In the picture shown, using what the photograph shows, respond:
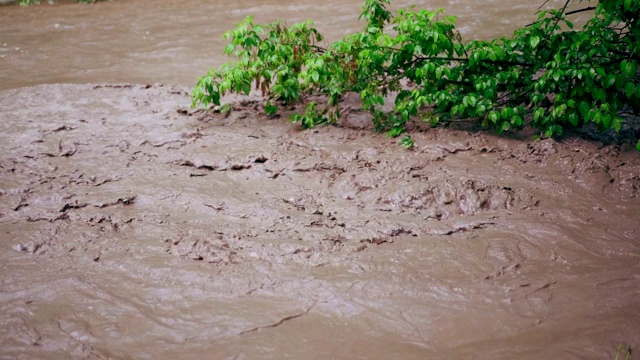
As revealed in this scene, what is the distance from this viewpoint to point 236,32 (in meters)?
5.03

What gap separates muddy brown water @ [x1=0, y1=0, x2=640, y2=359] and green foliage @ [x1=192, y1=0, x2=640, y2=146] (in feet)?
0.97

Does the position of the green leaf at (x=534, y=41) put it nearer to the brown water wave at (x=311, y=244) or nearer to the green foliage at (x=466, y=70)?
the green foliage at (x=466, y=70)

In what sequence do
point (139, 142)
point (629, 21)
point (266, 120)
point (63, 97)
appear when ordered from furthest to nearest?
point (63, 97) → point (266, 120) → point (139, 142) → point (629, 21)

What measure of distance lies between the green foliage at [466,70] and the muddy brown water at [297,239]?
295mm

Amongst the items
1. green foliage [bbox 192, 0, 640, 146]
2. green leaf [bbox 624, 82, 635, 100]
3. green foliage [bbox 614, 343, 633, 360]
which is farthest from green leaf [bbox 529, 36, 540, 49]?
green foliage [bbox 614, 343, 633, 360]

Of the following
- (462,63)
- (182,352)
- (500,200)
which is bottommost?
(182,352)

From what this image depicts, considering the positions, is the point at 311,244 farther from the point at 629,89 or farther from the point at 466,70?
the point at 629,89

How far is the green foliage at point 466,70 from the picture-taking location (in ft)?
13.9

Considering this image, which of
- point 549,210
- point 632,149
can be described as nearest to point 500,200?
point 549,210

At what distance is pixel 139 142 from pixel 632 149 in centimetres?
457

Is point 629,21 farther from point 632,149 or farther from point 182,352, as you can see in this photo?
point 182,352

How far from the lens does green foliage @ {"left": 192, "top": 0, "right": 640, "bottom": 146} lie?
4242mm

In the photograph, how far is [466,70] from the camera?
492 centimetres

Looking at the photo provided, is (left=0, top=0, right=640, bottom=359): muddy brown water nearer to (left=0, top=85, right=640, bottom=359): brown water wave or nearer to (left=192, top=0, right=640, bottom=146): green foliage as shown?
(left=0, top=85, right=640, bottom=359): brown water wave
